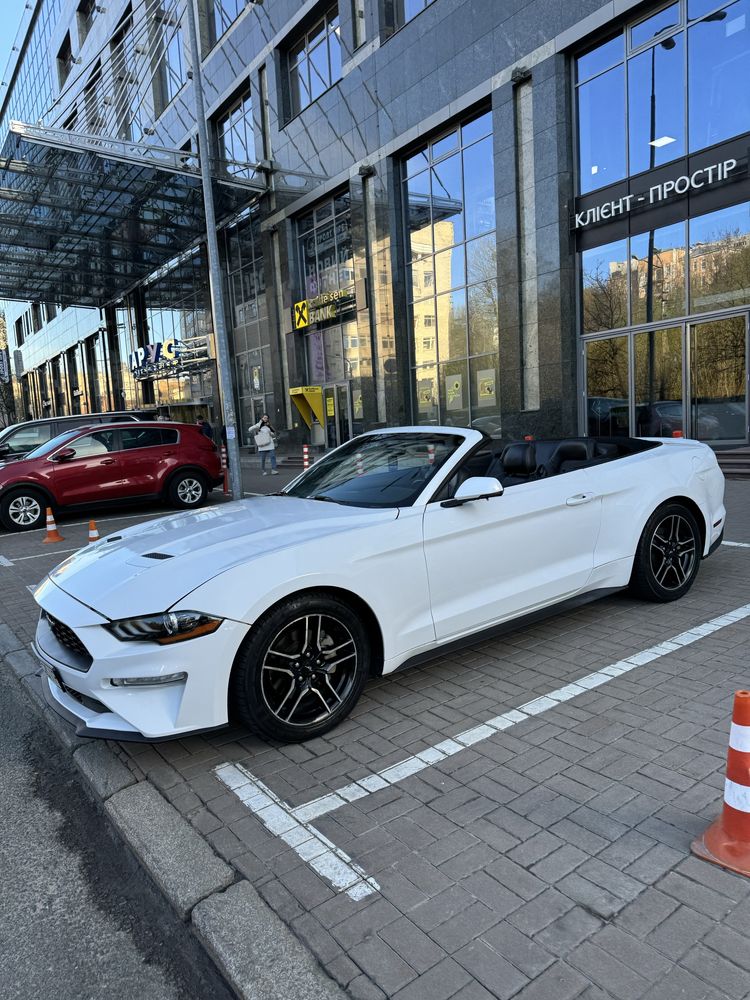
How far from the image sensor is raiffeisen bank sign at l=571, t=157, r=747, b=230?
12508 millimetres

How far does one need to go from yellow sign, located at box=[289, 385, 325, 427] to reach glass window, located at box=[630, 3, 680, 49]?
1399cm

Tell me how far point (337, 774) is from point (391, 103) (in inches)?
802

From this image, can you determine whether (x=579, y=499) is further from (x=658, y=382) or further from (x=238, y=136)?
→ (x=238, y=136)

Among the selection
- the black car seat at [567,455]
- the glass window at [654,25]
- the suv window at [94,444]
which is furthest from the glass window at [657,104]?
the suv window at [94,444]

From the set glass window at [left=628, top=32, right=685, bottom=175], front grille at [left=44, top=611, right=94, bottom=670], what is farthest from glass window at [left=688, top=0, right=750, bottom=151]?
front grille at [left=44, top=611, right=94, bottom=670]

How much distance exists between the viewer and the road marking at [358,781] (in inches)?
103

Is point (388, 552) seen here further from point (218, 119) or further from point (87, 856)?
point (218, 119)

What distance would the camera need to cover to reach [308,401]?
965 inches

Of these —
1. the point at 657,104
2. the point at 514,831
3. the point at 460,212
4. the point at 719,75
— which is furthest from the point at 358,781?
the point at 460,212

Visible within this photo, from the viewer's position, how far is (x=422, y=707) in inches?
147

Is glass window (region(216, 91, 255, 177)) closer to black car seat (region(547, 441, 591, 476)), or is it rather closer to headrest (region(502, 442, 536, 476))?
black car seat (region(547, 441, 591, 476))

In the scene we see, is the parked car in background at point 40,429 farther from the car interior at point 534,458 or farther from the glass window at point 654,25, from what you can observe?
the glass window at point 654,25

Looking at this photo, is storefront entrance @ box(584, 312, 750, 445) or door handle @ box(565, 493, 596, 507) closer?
door handle @ box(565, 493, 596, 507)

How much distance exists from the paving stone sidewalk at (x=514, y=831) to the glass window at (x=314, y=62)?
2270 cm
